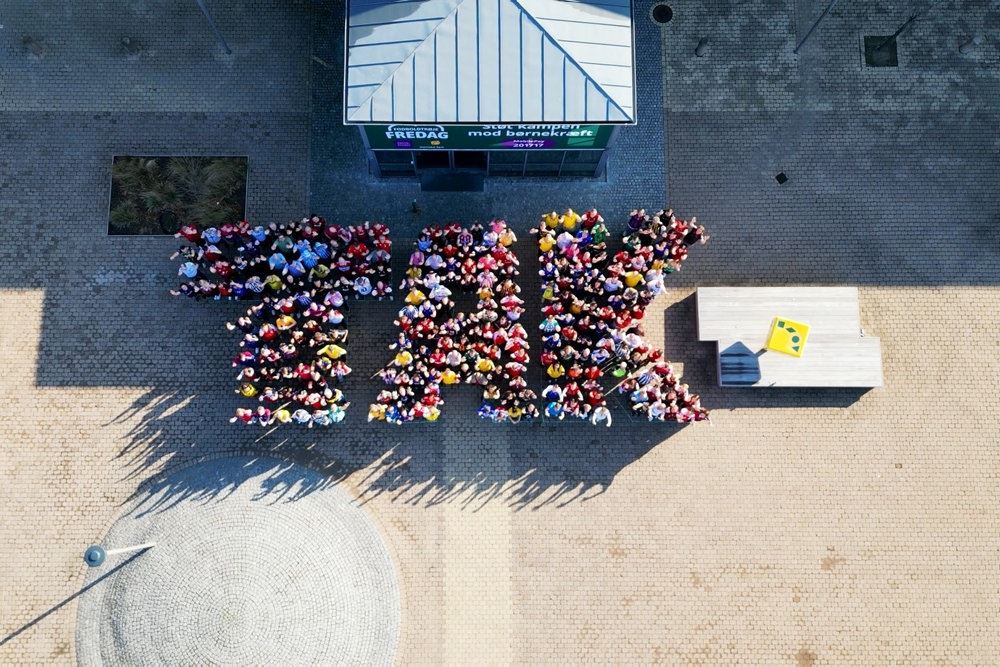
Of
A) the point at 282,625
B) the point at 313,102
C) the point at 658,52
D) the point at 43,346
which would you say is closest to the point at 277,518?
the point at 282,625

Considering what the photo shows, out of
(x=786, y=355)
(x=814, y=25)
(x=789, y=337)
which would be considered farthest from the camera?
(x=814, y=25)

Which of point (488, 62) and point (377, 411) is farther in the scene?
point (377, 411)

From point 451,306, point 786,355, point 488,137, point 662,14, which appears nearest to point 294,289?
point 451,306

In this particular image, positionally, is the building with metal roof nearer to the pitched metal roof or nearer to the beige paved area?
the pitched metal roof

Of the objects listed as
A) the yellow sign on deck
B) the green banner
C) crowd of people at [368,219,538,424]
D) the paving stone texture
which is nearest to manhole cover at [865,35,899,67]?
the paving stone texture

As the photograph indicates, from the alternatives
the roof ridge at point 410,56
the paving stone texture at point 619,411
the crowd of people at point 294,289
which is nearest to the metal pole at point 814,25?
the paving stone texture at point 619,411

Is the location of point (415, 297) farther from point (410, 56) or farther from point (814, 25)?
point (814, 25)
